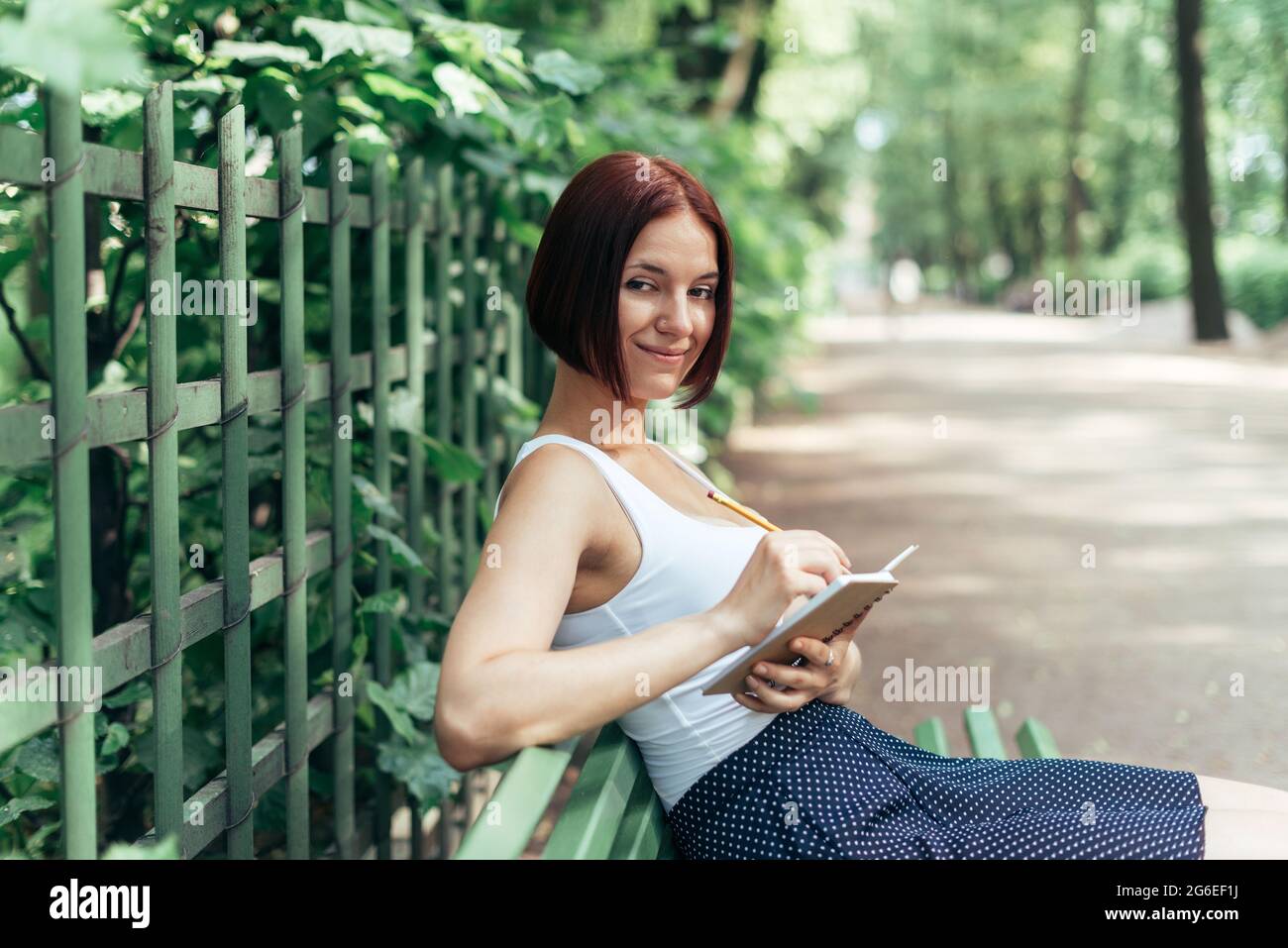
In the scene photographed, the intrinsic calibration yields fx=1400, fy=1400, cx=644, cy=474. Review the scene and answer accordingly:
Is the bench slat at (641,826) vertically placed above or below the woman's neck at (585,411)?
below

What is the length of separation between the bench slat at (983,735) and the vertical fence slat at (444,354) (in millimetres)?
1480

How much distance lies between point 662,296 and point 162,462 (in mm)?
822

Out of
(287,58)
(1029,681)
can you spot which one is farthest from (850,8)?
(287,58)

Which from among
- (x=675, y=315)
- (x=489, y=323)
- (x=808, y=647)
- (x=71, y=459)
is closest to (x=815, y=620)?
A: (x=808, y=647)

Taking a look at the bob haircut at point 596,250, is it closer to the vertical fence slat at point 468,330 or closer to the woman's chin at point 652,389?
the woman's chin at point 652,389

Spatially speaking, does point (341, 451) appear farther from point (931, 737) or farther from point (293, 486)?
point (931, 737)

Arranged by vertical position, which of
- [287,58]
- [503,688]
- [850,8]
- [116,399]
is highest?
[850,8]

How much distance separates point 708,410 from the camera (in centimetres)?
759

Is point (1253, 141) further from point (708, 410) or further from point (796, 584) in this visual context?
point (796, 584)

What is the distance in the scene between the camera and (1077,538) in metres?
9.09

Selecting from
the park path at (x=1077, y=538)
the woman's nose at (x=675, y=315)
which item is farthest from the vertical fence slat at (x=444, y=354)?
the park path at (x=1077, y=538)

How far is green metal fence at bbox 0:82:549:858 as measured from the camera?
5.78ft

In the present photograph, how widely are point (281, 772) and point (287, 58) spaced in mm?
1464

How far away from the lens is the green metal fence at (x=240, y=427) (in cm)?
176
